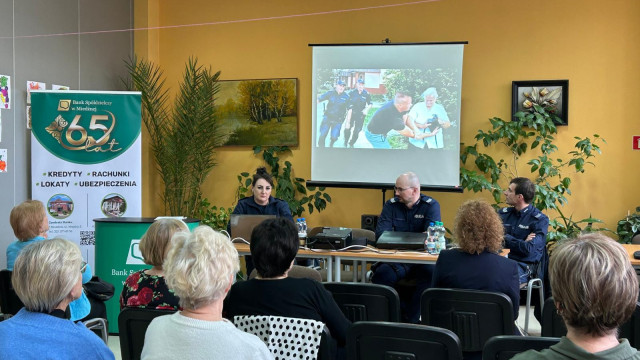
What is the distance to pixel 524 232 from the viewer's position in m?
4.85

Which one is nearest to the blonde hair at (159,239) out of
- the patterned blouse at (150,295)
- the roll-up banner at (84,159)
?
the patterned blouse at (150,295)

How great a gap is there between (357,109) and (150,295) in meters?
4.10

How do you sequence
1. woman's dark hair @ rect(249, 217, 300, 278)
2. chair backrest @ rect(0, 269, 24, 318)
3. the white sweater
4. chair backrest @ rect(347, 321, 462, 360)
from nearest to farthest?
the white sweater → chair backrest @ rect(347, 321, 462, 360) → woman's dark hair @ rect(249, 217, 300, 278) → chair backrest @ rect(0, 269, 24, 318)

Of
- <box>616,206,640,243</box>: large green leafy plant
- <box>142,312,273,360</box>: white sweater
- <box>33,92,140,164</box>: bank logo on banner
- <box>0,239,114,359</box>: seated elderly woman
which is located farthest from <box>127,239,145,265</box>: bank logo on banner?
<box>616,206,640,243</box>: large green leafy plant

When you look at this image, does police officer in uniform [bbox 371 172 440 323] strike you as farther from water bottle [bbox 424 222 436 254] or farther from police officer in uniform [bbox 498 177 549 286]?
police officer in uniform [bbox 498 177 549 286]

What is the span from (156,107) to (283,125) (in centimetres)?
150

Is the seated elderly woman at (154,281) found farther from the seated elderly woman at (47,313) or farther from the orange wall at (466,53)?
the orange wall at (466,53)

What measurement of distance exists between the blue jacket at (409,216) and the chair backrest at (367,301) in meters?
2.09

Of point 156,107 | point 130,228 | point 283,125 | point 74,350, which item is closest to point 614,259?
point 74,350

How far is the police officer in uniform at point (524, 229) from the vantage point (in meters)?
4.67

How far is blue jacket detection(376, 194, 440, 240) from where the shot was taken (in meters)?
5.05

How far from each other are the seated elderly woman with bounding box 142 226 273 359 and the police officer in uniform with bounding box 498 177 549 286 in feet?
10.4

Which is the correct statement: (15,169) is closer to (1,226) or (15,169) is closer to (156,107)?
(1,226)

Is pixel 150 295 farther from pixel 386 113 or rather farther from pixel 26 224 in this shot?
pixel 386 113
